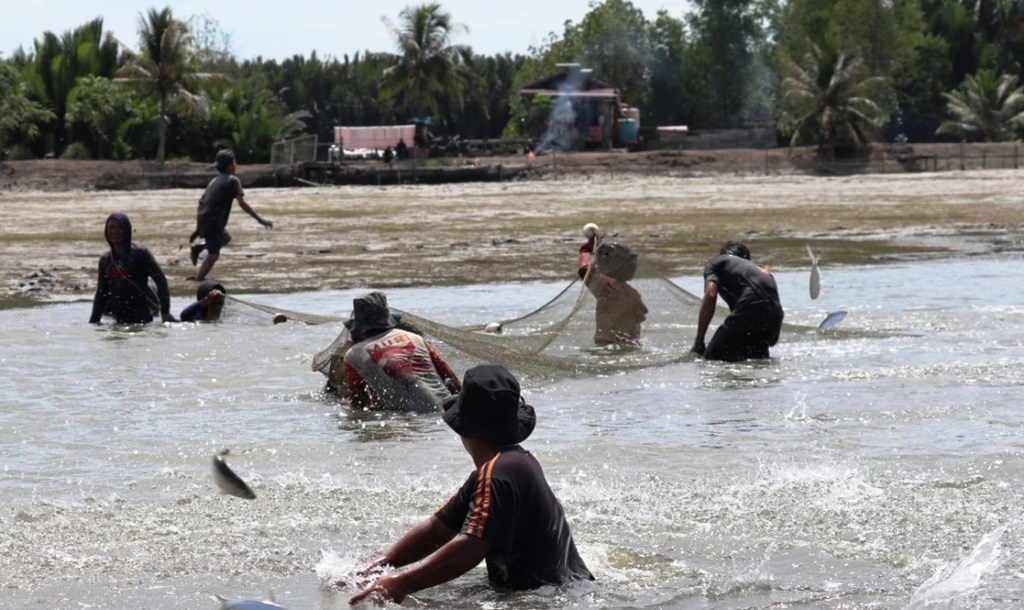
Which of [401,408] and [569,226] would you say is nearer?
[401,408]

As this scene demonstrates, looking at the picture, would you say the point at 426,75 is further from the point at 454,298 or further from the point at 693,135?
the point at 454,298

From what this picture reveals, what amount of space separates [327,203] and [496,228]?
27.7 feet

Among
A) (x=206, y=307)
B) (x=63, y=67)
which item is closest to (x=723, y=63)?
(x=63, y=67)

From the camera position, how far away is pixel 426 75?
57562 millimetres

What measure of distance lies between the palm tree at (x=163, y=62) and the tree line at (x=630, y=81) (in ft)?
0.18

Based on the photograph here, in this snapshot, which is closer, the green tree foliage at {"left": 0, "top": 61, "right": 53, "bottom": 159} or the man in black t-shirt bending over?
the man in black t-shirt bending over

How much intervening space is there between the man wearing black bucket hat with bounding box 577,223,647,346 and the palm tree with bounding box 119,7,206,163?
37206mm

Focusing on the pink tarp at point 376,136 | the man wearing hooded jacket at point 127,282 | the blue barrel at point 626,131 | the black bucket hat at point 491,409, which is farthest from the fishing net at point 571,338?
the pink tarp at point 376,136

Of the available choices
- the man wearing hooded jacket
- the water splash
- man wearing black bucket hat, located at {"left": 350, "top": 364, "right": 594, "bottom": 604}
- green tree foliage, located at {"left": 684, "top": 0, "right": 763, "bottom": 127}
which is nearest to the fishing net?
the man wearing hooded jacket

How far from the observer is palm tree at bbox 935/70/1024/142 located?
54750 millimetres

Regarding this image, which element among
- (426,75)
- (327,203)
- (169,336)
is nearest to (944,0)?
(426,75)

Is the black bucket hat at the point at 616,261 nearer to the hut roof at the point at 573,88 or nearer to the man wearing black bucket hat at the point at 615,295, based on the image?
the man wearing black bucket hat at the point at 615,295

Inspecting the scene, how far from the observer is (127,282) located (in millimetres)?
11602

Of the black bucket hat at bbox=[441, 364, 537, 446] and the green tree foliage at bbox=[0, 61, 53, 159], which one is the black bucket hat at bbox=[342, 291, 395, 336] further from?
the green tree foliage at bbox=[0, 61, 53, 159]
